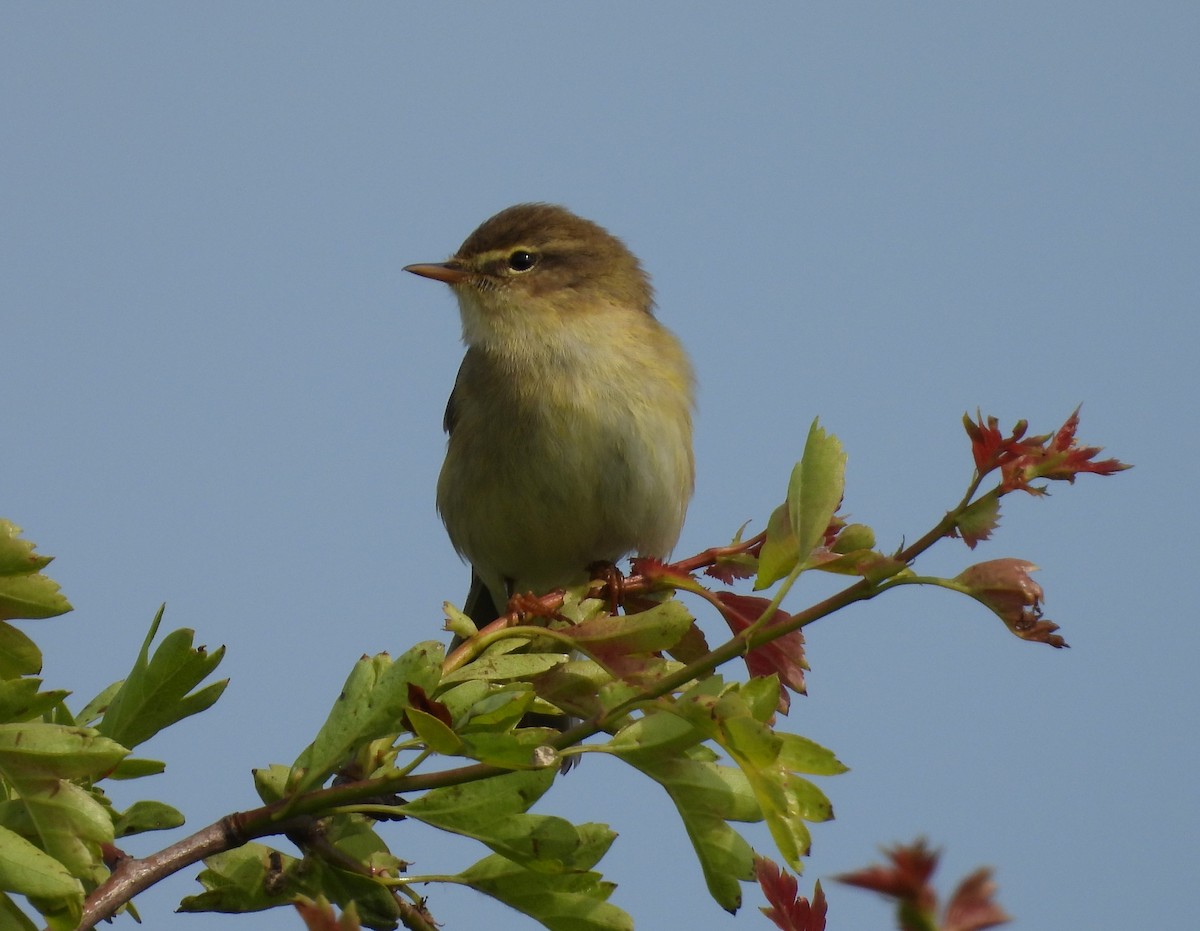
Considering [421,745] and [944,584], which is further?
[421,745]

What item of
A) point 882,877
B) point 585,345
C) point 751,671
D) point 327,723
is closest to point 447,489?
point 585,345

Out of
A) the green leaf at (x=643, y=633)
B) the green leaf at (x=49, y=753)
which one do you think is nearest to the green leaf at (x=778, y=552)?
the green leaf at (x=643, y=633)

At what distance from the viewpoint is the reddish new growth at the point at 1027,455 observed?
6.70 feet

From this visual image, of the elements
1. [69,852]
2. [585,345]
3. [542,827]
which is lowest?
[69,852]

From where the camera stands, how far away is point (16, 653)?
2.30 m

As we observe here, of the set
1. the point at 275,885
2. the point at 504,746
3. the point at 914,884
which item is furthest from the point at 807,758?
the point at 914,884

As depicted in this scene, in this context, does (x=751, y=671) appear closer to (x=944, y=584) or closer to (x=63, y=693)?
(x=944, y=584)

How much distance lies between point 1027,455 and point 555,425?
3538 mm

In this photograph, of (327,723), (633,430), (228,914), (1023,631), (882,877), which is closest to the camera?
(882,877)

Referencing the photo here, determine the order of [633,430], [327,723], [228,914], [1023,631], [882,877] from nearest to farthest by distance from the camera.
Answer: [882,877], [1023,631], [327,723], [228,914], [633,430]

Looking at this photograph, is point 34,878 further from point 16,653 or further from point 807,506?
point 807,506

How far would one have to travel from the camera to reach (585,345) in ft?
19.2

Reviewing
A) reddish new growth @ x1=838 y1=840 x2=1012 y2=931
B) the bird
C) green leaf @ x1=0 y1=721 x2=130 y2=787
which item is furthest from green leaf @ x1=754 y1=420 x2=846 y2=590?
the bird

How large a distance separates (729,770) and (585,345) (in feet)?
12.3
